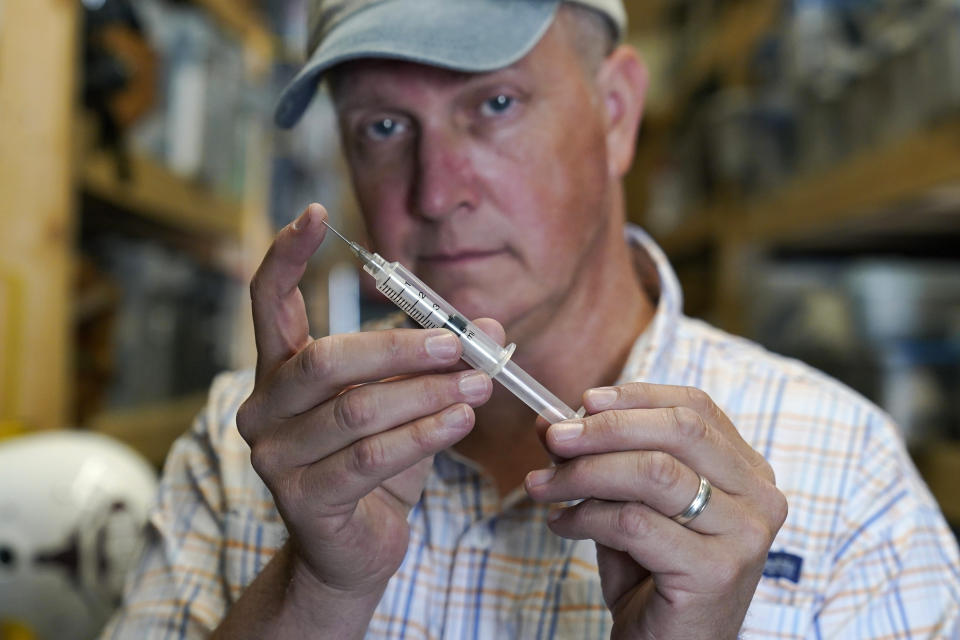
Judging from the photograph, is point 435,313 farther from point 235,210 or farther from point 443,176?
point 235,210

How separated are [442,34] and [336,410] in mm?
449

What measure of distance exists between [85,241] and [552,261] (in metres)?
1.25

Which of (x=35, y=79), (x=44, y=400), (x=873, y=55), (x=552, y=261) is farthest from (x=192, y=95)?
(x=873, y=55)

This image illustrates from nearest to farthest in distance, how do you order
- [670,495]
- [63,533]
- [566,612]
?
[670,495], [566,612], [63,533]

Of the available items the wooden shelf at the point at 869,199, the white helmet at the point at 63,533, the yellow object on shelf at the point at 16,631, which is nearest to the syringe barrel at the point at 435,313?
the white helmet at the point at 63,533

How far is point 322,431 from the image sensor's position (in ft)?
2.11

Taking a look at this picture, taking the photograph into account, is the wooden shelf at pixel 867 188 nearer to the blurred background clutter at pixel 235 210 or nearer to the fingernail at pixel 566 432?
the blurred background clutter at pixel 235 210

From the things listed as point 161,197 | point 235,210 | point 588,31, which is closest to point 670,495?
point 588,31

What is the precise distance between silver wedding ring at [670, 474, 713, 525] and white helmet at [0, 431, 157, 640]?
0.71m

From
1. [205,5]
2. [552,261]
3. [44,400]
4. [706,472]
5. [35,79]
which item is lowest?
[44,400]

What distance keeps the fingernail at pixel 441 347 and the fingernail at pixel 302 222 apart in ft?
0.40

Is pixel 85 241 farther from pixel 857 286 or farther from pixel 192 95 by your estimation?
pixel 857 286

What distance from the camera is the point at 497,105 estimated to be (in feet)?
3.14

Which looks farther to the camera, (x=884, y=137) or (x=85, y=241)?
(x=85, y=241)
